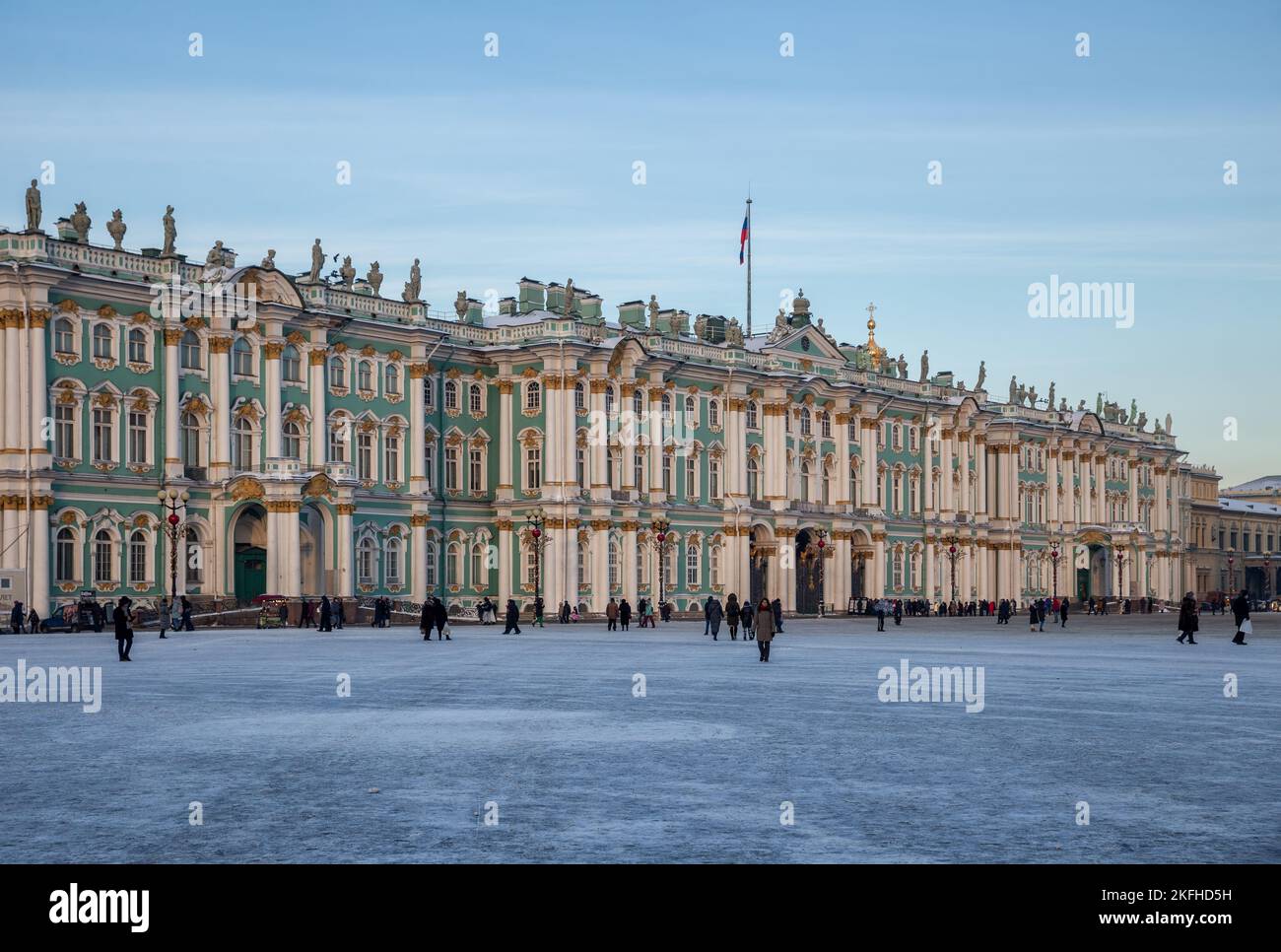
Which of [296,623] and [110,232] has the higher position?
[110,232]

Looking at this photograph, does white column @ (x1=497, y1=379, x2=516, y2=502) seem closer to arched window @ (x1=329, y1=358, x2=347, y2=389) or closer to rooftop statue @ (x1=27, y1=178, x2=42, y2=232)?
arched window @ (x1=329, y1=358, x2=347, y2=389)

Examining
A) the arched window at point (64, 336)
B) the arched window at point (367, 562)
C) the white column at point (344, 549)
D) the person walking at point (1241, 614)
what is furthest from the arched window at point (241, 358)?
the person walking at point (1241, 614)

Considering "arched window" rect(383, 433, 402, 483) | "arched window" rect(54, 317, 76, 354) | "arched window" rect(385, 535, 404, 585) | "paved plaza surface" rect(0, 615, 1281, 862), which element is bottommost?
"paved plaza surface" rect(0, 615, 1281, 862)

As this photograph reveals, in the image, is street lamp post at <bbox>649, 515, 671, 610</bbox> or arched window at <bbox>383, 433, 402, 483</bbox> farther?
street lamp post at <bbox>649, 515, 671, 610</bbox>

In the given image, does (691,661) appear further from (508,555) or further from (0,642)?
(508,555)

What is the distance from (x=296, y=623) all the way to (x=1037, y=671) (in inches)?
1403

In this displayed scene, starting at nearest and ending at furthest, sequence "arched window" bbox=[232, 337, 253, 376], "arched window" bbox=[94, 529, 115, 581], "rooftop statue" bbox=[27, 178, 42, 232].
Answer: "rooftop statue" bbox=[27, 178, 42, 232] → "arched window" bbox=[94, 529, 115, 581] → "arched window" bbox=[232, 337, 253, 376]

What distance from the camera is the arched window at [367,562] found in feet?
227

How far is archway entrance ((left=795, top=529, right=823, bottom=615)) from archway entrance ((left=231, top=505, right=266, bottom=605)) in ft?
112

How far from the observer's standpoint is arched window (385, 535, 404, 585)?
7081cm


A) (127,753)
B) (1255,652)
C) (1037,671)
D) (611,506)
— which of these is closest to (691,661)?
(1037,671)

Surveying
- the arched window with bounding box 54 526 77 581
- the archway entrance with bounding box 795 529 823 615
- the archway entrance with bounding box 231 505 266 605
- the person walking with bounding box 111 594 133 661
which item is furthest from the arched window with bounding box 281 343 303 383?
the archway entrance with bounding box 795 529 823 615

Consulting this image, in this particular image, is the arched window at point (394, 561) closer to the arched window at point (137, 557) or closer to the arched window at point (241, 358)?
the arched window at point (241, 358)

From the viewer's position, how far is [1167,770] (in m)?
15.7
